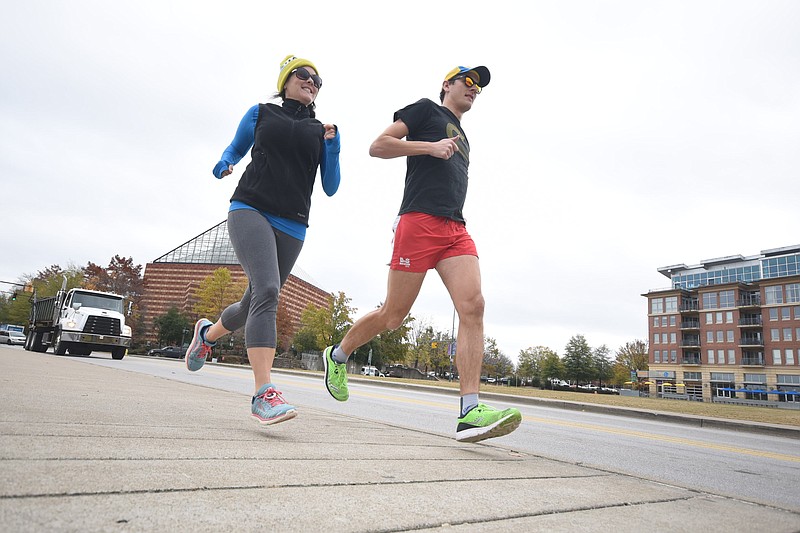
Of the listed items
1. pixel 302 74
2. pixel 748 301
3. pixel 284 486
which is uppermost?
pixel 748 301

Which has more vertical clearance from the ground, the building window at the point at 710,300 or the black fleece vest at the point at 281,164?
the building window at the point at 710,300

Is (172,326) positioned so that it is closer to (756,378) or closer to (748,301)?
(756,378)

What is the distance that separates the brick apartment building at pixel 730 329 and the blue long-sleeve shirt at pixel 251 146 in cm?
7088

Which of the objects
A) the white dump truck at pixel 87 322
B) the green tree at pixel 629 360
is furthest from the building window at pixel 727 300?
the white dump truck at pixel 87 322

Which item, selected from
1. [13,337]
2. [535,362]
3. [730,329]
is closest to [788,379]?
[730,329]

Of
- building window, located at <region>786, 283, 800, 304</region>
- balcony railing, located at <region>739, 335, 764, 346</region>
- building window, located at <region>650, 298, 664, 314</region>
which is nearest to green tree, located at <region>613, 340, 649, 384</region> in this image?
building window, located at <region>650, 298, 664, 314</region>

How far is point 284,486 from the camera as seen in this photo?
1542 mm

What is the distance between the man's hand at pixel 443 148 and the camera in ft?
11.7

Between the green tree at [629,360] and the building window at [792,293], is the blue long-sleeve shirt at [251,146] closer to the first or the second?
the building window at [792,293]

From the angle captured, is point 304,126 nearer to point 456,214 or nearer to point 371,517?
point 456,214

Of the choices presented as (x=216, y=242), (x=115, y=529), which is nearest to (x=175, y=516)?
(x=115, y=529)

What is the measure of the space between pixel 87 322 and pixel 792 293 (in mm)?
82172

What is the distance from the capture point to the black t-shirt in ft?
11.9

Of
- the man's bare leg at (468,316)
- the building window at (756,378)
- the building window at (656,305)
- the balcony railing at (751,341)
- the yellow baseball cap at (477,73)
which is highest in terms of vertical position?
the building window at (656,305)
